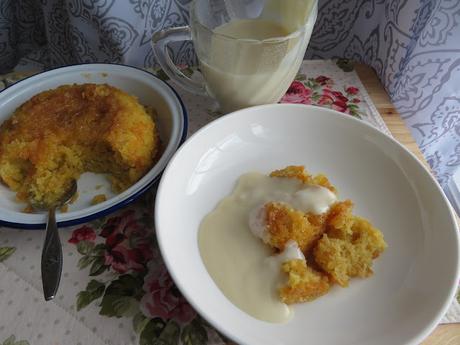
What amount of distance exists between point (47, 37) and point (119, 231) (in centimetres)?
83

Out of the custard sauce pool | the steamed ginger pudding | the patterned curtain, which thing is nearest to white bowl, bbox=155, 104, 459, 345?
the custard sauce pool

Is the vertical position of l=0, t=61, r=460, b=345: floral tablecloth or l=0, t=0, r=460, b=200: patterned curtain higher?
l=0, t=0, r=460, b=200: patterned curtain

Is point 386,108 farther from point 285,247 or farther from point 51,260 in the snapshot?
point 51,260

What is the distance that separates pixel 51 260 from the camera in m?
0.69

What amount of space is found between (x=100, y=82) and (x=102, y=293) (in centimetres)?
51

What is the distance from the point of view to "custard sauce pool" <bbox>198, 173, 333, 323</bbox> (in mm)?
615

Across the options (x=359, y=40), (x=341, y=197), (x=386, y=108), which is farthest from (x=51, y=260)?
(x=359, y=40)

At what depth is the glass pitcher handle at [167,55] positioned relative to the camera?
0.94 metres

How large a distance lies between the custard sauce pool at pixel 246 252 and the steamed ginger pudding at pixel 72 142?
0.20 meters

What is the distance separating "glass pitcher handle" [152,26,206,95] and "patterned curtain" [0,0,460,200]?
218 mm

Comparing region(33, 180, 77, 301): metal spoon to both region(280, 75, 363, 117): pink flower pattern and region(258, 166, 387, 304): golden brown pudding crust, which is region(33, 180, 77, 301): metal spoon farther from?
region(280, 75, 363, 117): pink flower pattern

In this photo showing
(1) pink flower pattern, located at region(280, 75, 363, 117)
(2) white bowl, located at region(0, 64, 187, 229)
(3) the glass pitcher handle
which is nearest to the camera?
(2) white bowl, located at region(0, 64, 187, 229)

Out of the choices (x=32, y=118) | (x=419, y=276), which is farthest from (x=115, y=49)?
(x=419, y=276)

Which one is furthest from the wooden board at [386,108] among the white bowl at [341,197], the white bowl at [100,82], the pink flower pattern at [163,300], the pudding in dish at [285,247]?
the pink flower pattern at [163,300]
